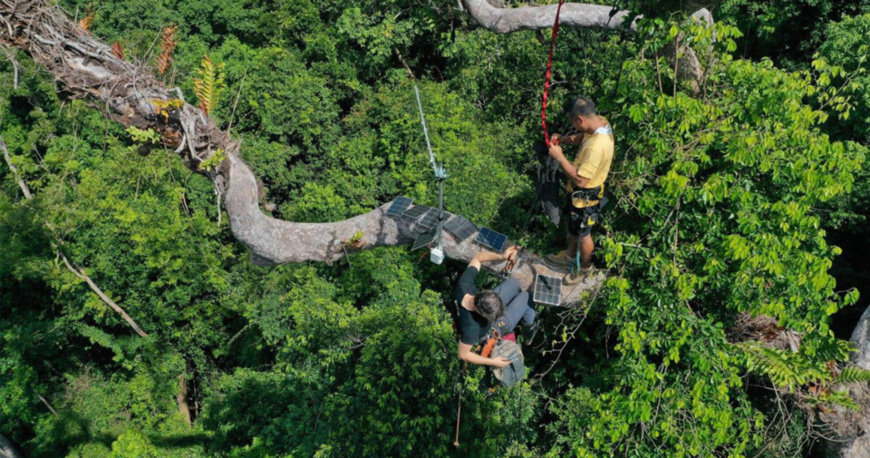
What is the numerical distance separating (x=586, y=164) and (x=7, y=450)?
14.0m

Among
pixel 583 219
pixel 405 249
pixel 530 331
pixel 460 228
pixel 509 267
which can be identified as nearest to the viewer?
pixel 583 219

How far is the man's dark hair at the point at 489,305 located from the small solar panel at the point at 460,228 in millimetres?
973

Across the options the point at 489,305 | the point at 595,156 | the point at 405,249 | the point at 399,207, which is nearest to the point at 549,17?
the point at 595,156

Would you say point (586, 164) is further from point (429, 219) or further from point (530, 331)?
point (530, 331)

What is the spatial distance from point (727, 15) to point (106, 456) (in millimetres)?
13844

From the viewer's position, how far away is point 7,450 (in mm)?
13070

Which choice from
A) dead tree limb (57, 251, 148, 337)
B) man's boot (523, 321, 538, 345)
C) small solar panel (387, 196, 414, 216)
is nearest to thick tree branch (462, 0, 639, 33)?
small solar panel (387, 196, 414, 216)

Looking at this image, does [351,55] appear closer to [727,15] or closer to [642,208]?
[727,15]

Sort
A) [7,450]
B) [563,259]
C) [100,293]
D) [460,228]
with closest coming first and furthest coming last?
[460,228] < [563,259] < [100,293] < [7,450]

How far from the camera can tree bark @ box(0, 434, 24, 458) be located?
12.9 meters

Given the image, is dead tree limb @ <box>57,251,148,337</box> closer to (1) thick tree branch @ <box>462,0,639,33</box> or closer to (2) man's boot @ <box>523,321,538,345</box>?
(2) man's boot @ <box>523,321,538,345</box>

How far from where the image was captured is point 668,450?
5727mm

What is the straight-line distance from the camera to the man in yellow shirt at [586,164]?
5.29 metres

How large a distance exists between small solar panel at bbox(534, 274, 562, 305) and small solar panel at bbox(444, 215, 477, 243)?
2.63 feet
